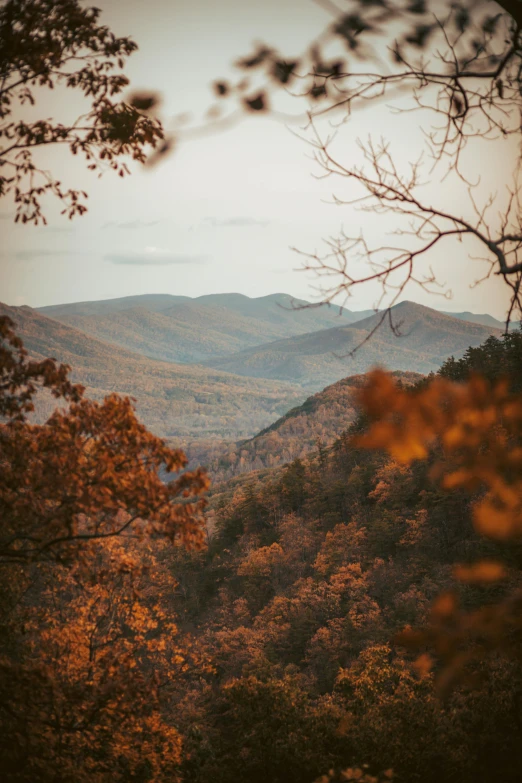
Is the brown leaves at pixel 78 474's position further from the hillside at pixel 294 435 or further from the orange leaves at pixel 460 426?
the hillside at pixel 294 435

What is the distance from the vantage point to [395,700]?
48.6 feet

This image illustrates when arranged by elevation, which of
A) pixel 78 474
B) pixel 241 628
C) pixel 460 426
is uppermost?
pixel 460 426

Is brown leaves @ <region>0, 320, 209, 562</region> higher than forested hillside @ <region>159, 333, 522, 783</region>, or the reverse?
brown leaves @ <region>0, 320, 209, 562</region>

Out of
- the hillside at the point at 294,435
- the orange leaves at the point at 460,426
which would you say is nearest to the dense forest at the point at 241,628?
the orange leaves at the point at 460,426

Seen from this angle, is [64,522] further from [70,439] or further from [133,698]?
[133,698]

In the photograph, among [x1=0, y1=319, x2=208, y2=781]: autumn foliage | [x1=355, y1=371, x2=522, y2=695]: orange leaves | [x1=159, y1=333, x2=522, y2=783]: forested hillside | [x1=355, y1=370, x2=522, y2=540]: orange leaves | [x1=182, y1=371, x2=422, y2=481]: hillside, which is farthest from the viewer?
[x1=182, y1=371, x2=422, y2=481]: hillside

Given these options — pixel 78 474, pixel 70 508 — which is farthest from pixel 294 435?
pixel 70 508

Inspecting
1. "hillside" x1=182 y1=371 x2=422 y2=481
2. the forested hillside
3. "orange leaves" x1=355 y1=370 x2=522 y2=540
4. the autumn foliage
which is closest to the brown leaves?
the autumn foliage

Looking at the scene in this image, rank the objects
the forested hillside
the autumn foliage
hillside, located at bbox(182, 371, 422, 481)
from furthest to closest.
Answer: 1. hillside, located at bbox(182, 371, 422, 481)
2. the forested hillside
3. the autumn foliage

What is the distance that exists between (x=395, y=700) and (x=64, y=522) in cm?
1389

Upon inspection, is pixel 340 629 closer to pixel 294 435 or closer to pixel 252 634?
pixel 252 634

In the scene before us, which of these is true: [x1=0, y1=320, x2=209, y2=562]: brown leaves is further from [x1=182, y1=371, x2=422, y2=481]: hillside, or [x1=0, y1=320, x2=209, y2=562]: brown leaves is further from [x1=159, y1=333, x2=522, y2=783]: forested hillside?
[x1=182, y1=371, x2=422, y2=481]: hillside

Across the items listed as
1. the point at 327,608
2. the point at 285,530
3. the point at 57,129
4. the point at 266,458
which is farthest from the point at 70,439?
the point at 266,458

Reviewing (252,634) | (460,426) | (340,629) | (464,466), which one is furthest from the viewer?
(252,634)
